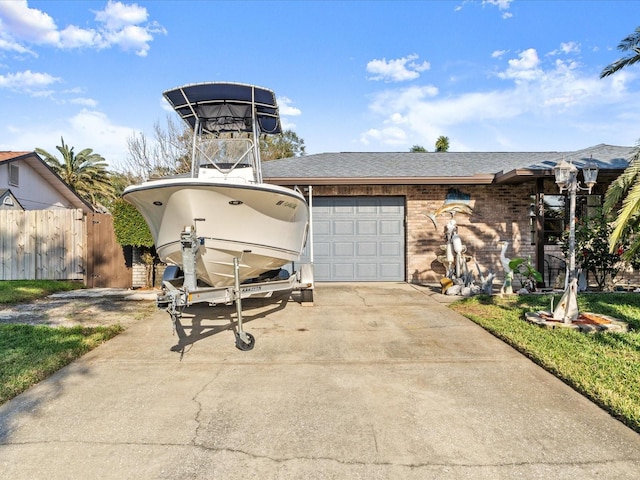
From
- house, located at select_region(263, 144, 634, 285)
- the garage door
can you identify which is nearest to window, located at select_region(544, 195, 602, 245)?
house, located at select_region(263, 144, 634, 285)

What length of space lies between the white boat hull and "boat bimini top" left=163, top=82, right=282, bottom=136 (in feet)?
6.33

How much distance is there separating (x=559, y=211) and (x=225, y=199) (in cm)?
962

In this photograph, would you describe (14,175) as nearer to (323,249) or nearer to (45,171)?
(45,171)

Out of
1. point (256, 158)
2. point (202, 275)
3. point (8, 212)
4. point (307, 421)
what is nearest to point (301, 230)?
Result: point (256, 158)

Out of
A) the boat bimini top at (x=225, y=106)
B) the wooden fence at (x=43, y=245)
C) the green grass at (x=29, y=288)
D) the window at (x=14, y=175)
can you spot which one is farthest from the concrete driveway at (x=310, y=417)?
the window at (x=14, y=175)

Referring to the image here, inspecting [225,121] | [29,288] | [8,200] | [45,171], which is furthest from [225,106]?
[45,171]

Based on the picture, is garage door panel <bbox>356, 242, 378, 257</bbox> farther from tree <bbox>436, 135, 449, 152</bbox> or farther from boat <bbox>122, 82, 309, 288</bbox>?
tree <bbox>436, 135, 449, 152</bbox>

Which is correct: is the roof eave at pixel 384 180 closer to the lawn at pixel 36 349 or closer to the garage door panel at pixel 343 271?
the garage door panel at pixel 343 271

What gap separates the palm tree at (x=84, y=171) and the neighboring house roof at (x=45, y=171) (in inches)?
201

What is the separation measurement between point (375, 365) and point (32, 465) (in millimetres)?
3013

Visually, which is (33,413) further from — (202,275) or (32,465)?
(202,275)

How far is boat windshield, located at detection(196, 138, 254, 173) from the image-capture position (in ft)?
21.2

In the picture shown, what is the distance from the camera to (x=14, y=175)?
1590 centimetres

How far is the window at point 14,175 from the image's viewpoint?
15.6 metres
